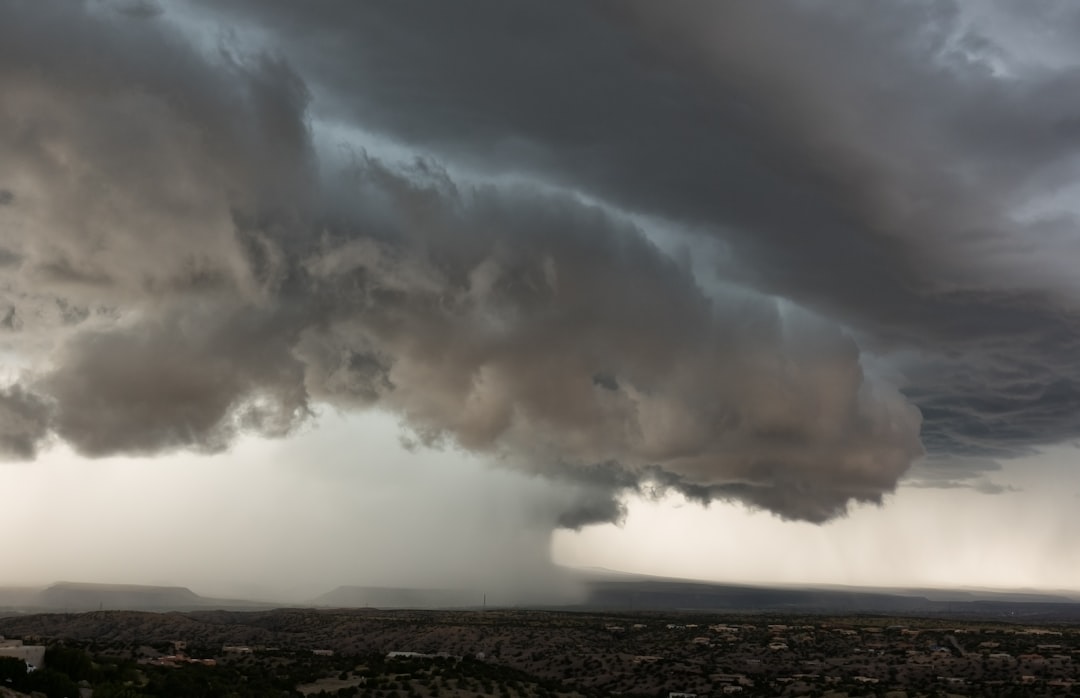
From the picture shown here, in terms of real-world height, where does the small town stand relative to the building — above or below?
below

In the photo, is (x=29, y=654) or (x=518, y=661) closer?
(x=29, y=654)

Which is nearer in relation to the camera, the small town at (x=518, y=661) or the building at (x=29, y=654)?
the building at (x=29, y=654)

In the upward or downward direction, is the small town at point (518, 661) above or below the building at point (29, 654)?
below

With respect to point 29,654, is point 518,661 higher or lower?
lower

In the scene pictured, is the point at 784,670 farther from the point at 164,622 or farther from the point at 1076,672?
the point at 164,622

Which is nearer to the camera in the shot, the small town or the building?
the building

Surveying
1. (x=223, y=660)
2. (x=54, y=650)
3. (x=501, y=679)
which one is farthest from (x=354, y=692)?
(x=223, y=660)

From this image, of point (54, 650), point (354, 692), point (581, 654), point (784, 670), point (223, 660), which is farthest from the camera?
point (581, 654)

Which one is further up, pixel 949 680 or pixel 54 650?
pixel 54 650
